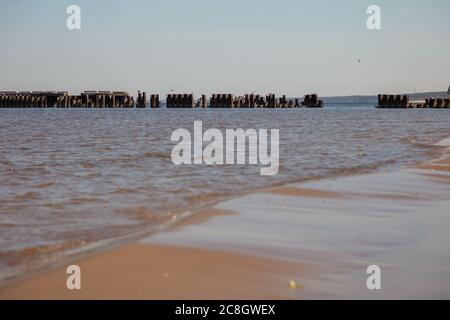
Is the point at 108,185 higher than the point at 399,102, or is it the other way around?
the point at 399,102

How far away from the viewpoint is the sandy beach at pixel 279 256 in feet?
14.0

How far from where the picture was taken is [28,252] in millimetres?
5395

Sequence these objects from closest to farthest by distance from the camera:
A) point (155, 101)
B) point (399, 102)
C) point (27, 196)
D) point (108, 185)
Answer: point (27, 196)
point (108, 185)
point (399, 102)
point (155, 101)

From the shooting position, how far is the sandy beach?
4.26m

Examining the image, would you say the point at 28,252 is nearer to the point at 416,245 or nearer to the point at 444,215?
the point at 416,245

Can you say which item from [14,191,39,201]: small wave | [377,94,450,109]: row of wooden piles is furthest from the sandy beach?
[377,94,450,109]: row of wooden piles

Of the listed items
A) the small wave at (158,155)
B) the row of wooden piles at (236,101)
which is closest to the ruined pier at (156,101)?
the row of wooden piles at (236,101)

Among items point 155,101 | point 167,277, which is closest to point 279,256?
point 167,277

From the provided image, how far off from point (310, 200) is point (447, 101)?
3855 inches

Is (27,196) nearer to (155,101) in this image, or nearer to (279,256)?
(279,256)

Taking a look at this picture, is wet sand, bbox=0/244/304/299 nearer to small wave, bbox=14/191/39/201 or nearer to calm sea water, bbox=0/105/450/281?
calm sea water, bbox=0/105/450/281

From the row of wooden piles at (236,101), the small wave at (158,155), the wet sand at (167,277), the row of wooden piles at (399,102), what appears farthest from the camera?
the row of wooden piles at (236,101)

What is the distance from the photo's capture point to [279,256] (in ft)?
17.0

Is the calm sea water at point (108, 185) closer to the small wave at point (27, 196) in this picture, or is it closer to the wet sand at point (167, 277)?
the small wave at point (27, 196)
